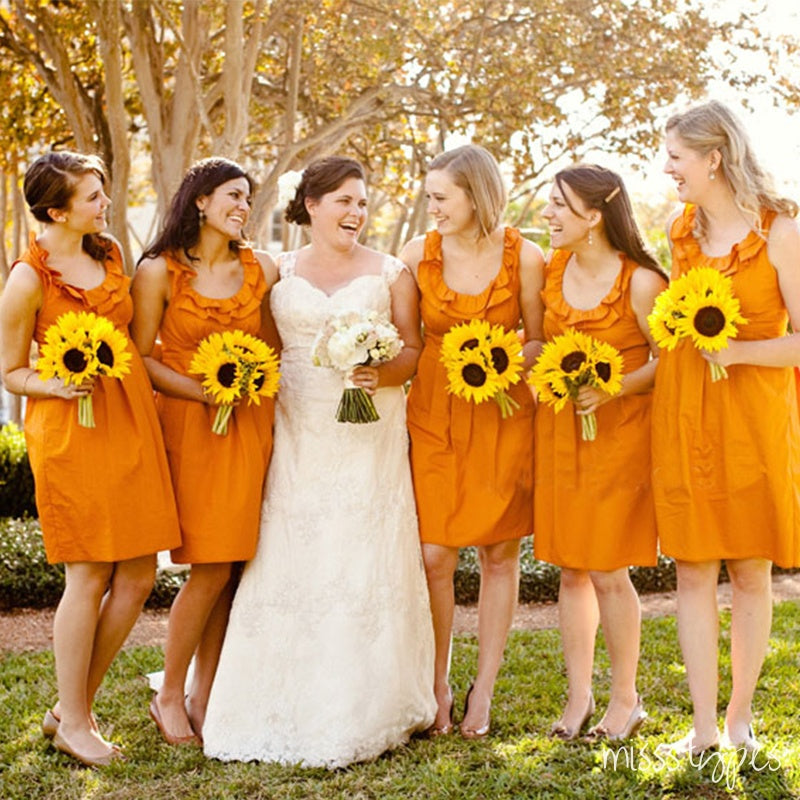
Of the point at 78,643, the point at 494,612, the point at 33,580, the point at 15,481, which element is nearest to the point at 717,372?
the point at 494,612

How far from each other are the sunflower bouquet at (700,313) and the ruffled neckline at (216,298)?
5.35 feet

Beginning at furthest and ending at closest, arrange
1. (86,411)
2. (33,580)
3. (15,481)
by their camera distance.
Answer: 1. (15,481)
2. (33,580)
3. (86,411)

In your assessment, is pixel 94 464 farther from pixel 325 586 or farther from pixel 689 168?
pixel 689 168

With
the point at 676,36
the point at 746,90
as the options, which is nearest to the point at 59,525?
the point at 676,36

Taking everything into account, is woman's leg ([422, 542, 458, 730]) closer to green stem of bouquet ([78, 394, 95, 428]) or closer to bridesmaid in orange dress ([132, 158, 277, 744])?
bridesmaid in orange dress ([132, 158, 277, 744])

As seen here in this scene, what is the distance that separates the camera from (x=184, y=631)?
477 centimetres

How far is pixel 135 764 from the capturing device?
449 centimetres

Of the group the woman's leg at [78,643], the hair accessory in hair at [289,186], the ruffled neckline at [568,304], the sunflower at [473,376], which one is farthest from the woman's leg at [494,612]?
the hair accessory in hair at [289,186]

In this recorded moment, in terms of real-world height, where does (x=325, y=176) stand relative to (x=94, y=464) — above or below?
above

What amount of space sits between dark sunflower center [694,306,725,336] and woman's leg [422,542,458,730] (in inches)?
57.6

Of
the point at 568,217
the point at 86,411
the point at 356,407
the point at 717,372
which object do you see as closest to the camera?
the point at 717,372

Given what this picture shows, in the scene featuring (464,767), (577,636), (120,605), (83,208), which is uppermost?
(83,208)

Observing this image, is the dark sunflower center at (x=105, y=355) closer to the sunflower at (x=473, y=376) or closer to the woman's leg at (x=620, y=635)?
the sunflower at (x=473, y=376)

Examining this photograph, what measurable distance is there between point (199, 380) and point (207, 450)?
0.29m
